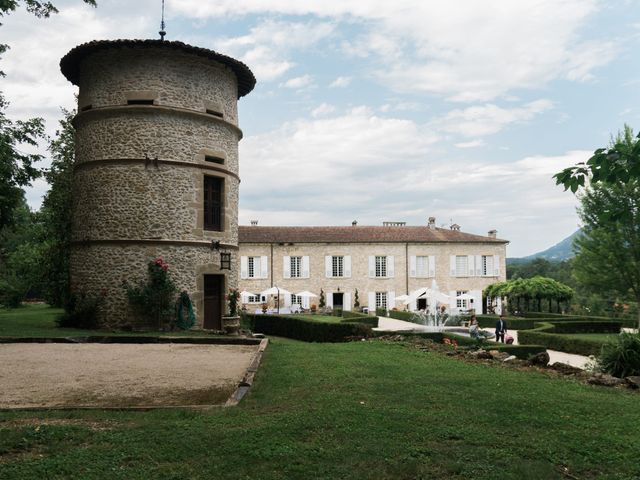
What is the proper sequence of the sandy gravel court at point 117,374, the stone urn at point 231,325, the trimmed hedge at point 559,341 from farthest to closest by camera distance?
the stone urn at point 231,325 < the trimmed hedge at point 559,341 < the sandy gravel court at point 117,374

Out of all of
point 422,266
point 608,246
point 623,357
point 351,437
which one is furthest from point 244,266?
point 351,437

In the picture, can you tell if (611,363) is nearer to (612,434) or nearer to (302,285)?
(612,434)

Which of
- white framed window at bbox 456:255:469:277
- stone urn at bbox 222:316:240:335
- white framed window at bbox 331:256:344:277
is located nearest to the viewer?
stone urn at bbox 222:316:240:335

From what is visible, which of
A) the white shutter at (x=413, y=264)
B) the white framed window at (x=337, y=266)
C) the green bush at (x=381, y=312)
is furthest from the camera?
the white shutter at (x=413, y=264)

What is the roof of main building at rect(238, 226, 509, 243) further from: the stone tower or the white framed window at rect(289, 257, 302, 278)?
the stone tower

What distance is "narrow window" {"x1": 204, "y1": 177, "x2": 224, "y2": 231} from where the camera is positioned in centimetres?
1830

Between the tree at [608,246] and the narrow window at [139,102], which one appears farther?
the tree at [608,246]

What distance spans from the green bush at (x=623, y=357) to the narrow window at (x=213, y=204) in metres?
12.6

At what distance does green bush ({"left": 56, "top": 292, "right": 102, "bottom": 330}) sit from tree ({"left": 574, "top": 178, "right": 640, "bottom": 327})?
67.7 ft

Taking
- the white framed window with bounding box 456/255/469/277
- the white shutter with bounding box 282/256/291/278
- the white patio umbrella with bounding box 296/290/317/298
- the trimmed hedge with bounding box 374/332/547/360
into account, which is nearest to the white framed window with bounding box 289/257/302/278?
the white shutter with bounding box 282/256/291/278

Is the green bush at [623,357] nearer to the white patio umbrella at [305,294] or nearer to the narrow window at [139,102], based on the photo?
the narrow window at [139,102]

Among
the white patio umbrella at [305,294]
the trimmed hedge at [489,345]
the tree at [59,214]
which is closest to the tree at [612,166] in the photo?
the trimmed hedge at [489,345]

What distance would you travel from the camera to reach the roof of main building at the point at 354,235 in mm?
37219

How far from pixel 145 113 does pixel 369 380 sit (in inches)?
502
